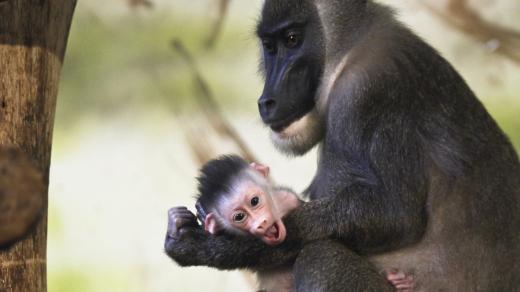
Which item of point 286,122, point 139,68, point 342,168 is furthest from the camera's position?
point 139,68

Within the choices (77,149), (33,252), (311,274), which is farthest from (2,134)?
(77,149)

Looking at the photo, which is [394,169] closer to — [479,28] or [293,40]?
[293,40]

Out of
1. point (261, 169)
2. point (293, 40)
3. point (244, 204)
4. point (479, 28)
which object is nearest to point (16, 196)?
point (244, 204)

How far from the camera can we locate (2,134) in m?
3.53

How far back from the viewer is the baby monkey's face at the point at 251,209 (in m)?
3.59

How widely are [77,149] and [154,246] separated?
0.87 metres

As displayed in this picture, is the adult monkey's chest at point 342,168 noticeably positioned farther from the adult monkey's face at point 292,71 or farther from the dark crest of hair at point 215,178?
the dark crest of hair at point 215,178

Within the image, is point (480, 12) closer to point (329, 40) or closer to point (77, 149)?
point (329, 40)

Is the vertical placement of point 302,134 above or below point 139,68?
above

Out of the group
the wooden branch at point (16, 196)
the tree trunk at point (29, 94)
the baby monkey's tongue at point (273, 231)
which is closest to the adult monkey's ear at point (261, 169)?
the baby monkey's tongue at point (273, 231)

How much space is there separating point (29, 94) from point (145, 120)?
2640 mm

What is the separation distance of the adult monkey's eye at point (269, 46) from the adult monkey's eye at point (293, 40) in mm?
75

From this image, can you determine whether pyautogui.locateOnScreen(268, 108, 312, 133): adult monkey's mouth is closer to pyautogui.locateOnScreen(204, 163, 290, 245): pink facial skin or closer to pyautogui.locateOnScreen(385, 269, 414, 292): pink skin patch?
pyautogui.locateOnScreen(204, 163, 290, 245): pink facial skin

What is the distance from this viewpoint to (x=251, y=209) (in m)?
3.59
